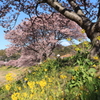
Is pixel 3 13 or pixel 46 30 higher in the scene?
pixel 46 30

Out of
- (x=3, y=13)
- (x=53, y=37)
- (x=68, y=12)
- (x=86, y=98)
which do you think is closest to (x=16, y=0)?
(x=3, y=13)

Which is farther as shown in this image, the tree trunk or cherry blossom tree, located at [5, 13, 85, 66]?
cherry blossom tree, located at [5, 13, 85, 66]

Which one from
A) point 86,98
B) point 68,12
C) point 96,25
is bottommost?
point 86,98

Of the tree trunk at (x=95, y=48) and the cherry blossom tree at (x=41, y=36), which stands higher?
the cherry blossom tree at (x=41, y=36)

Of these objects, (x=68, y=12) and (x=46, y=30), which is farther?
(x=46, y=30)

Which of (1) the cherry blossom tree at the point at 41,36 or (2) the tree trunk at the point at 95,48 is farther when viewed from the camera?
(1) the cherry blossom tree at the point at 41,36

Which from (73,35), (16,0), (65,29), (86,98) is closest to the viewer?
(86,98)

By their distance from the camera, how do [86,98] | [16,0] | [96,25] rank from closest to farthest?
[86,98] → [96,25] → [16,0]

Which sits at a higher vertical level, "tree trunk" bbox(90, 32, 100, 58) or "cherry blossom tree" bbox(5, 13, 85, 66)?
"cherry blossom tree" bbox(5, 13, 85, 66)

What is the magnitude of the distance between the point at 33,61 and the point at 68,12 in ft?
40.8

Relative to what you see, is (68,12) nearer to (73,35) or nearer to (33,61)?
(73,35)

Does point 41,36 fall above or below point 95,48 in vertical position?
above

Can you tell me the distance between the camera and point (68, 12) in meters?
6.30

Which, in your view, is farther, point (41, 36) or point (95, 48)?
point (41, 36)
